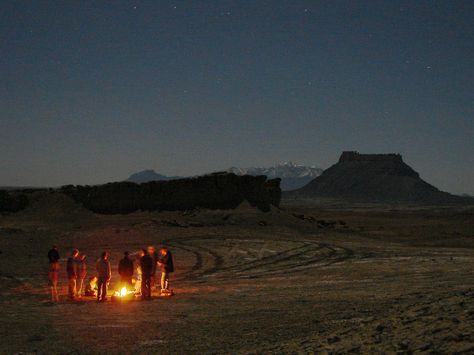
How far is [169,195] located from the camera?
46750 millimetres

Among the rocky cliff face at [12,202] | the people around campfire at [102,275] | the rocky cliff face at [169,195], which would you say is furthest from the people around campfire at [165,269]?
the rocky cliff face at [12,202]

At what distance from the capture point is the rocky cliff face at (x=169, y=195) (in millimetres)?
46438

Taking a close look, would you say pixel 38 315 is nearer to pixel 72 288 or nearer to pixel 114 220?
pixel 72 288

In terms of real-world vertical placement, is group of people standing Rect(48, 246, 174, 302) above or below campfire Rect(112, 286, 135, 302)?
above

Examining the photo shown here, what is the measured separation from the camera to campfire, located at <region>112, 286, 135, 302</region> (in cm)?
1523

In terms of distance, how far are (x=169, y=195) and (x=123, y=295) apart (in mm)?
31595

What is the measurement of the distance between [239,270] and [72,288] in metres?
9.15

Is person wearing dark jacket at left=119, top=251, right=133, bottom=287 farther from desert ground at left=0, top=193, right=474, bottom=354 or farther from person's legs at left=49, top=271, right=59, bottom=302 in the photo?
person's legs at left=49, top=271, right=59, bottom=302

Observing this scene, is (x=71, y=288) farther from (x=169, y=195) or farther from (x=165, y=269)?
(x=169, y=195)

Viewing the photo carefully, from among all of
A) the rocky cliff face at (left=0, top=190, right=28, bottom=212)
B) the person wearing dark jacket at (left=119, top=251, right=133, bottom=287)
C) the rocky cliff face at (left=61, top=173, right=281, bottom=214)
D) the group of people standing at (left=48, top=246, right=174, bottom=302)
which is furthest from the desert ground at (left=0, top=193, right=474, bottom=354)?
the rocky cliff face at (left=0, top=190, right=28, bottom=212)

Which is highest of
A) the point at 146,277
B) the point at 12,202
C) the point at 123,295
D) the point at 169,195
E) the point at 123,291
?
the point at 169,195

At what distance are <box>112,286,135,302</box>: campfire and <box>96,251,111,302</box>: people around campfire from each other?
0.40 meters

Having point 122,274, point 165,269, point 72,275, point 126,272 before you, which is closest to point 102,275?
point 122,274

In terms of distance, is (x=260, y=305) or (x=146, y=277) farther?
(x=146, y=277)
